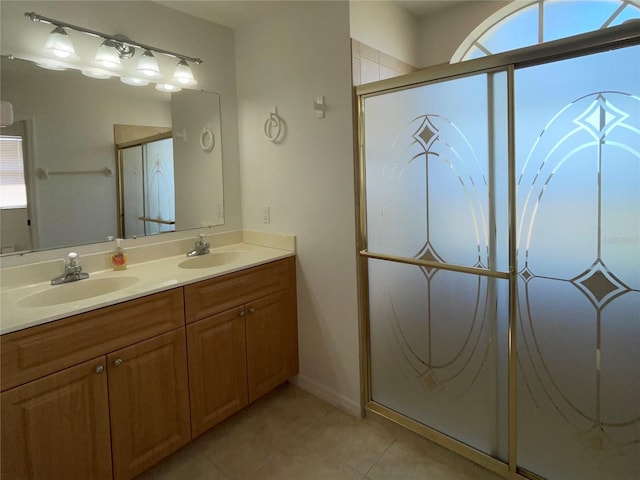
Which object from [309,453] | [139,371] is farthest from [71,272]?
[309,453]

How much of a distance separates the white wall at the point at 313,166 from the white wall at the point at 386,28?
11 centimetres

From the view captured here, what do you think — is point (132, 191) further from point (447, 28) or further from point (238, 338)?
point (447, 28)

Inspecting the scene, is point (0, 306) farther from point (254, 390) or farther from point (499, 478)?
point (499, 478)

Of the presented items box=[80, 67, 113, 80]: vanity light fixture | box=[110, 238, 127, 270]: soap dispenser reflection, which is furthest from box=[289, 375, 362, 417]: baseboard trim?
box=[80, 67, 113, 80]: vanity light fixture

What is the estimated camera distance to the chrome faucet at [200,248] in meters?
2.38

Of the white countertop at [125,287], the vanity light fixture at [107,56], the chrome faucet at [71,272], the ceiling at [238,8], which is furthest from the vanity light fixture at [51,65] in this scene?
the white countertop at [125,287]

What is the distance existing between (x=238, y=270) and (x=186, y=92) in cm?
126

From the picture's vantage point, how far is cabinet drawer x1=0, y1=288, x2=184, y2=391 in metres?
1.29

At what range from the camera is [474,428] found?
1.79 meters

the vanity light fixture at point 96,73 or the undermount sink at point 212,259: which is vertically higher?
the vanity light fixture at point 96,73

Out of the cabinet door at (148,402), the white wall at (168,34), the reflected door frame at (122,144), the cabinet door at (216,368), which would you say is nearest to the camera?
the cabinet door at (148,402)

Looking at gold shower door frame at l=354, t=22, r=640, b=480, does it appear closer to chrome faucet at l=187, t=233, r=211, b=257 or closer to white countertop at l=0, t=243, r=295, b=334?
white countertop at l=0, t=243, r=295, b=334

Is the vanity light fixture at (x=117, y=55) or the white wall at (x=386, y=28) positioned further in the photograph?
the white wall at (x=386, y=28)

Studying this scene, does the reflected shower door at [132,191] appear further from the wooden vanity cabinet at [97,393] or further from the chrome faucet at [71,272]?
the wooden vanity cabinet at [97,393]
